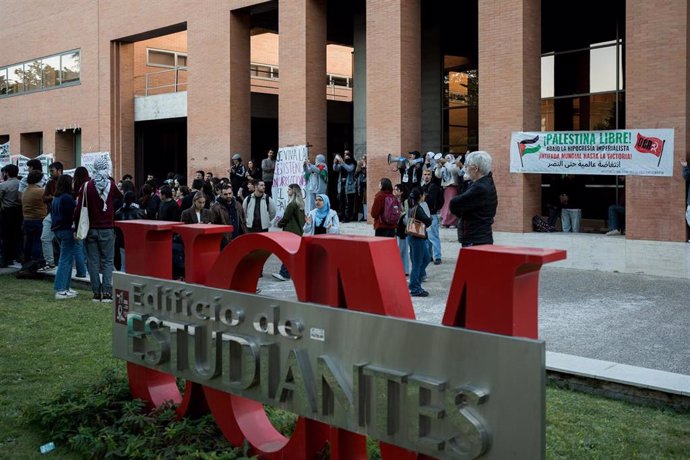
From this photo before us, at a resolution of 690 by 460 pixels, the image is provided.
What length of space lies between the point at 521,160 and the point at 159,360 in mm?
11751

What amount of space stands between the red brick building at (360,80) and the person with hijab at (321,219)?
14.8 feet

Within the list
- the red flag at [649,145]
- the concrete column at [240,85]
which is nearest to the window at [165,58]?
the concrete column at [240,85]

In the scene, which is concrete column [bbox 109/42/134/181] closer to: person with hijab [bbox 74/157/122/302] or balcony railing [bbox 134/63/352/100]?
balcony railing [bbox 134/63/352/100]

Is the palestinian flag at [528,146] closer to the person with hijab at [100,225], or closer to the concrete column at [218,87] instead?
the person with hijab at [100,225]

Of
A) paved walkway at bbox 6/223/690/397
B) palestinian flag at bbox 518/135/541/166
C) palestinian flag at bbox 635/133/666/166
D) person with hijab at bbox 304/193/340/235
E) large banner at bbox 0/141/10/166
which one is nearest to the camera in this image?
paved walkway at bbox 6/223/690/397

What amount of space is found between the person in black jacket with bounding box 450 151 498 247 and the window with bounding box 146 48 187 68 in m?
25.0

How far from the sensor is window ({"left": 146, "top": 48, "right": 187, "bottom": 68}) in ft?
100.0

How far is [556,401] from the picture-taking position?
605 cm

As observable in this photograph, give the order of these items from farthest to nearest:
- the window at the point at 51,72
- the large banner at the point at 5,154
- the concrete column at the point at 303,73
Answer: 1. the window at the point at 51,72
2. the large banner at the point at 5,154
3. the concrete column at the point at 303,73

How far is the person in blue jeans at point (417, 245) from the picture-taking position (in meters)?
11.6

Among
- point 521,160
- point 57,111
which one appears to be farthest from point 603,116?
point 57,111

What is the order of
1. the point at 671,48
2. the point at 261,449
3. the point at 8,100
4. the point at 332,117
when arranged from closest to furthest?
the point at 261,449, the point at 671,48, the point at 332,117, the point at 8,100

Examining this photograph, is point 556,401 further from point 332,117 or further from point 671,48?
point 332,117

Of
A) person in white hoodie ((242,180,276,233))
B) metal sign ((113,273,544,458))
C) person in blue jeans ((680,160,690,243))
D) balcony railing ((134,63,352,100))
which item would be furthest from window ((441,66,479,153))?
metal sign ((113,273,544,458))
